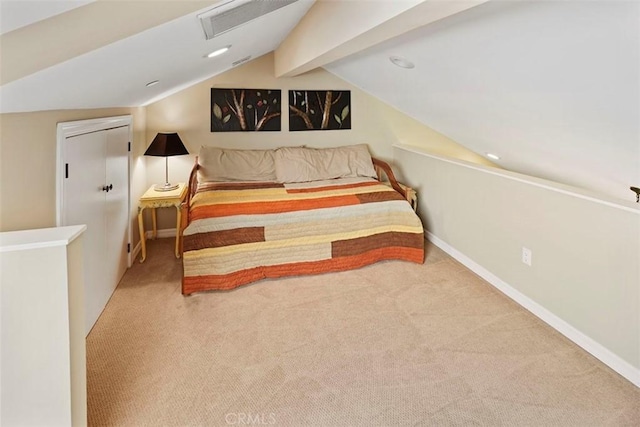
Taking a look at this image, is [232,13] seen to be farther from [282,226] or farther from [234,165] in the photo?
[234,165]

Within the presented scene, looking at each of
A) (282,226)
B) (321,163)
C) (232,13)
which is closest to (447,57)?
(232,13)

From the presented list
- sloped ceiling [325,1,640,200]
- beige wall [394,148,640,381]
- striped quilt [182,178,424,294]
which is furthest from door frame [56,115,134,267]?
beige wall [394,148,640,381]

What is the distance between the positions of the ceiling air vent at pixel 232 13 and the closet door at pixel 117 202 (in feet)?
4.63

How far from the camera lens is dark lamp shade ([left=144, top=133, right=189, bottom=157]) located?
3586 millimetres

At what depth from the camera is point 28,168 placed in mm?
1688

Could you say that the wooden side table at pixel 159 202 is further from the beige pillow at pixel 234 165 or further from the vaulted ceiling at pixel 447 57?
the vaulted ceiling at pixel 447 57

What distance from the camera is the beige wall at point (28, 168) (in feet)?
5.05

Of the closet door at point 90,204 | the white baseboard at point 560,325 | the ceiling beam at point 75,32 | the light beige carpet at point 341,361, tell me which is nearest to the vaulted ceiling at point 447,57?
the ceiling beam at point 75,32

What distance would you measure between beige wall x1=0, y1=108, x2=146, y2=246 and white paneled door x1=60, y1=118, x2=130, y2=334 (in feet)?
0.39

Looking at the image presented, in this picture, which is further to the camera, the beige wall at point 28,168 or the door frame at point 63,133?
the door frame at point 63,133

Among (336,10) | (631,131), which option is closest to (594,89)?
(631,131)

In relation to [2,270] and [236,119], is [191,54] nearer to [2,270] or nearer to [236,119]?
[2,270]

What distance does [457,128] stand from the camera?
3592mm

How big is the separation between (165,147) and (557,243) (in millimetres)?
3313
